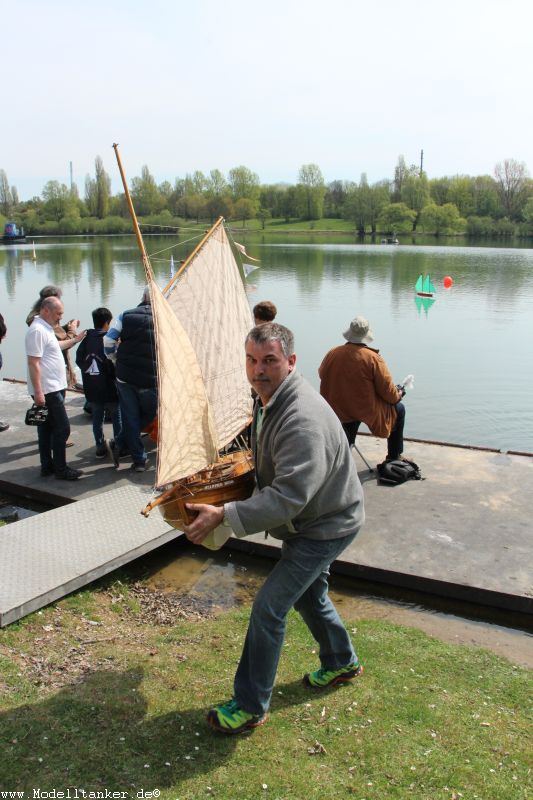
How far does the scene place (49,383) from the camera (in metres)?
7.36

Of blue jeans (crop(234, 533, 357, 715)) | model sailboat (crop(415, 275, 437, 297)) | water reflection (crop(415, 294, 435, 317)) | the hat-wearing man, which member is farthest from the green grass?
model sailboat (crop(415, 275, 437, 297))

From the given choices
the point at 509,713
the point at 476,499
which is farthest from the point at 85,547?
the point at 476,499

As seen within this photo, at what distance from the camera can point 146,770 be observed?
10.6ft

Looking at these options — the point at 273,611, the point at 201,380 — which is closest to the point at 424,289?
the point at 201,380

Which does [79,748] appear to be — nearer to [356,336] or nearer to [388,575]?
[388,575]

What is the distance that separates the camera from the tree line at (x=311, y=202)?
111 metres

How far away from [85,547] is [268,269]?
137ft

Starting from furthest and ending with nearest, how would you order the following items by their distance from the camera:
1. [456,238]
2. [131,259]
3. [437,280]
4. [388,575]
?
[456,238] → [131,259] → [437,280] → [388,575]

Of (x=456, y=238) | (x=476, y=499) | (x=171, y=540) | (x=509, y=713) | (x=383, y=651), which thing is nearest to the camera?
(x=509, y=713)

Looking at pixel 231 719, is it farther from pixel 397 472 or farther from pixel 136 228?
pixel 397 472

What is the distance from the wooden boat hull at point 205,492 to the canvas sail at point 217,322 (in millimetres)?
1055

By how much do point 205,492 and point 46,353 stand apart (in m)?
4.41

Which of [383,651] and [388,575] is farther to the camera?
[388,575]

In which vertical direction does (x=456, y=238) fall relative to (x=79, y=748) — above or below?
above
